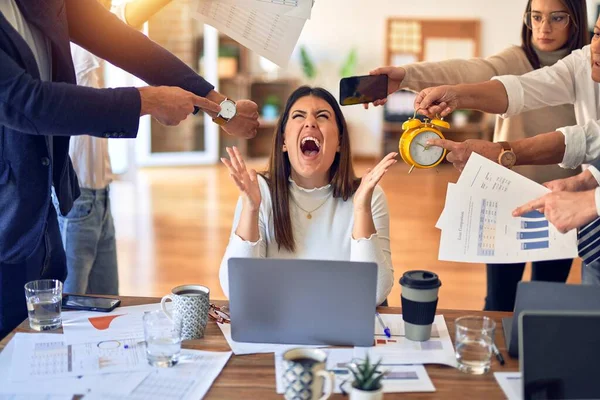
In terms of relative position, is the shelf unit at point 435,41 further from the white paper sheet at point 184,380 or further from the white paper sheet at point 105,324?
the white paper sheet at point 184,380

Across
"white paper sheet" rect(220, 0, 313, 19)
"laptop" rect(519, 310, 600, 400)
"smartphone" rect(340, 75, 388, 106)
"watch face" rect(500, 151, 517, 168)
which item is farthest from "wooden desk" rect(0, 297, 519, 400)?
"white paper sheet" rect(220, 0, 313, 19)

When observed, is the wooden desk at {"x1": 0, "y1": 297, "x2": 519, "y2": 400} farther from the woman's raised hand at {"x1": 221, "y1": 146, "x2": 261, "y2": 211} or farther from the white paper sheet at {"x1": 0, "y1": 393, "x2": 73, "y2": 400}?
the woman's raised hand at {"x1": 221, "y1": 146, "x2": 261, "y2": 211}

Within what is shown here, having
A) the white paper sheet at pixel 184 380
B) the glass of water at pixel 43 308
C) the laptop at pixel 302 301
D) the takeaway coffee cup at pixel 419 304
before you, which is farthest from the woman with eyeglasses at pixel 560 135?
the glass of water at pixel 43 308

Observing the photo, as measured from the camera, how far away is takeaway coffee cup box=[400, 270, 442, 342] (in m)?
1.53

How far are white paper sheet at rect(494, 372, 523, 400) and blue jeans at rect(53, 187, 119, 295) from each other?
1544 millimetres

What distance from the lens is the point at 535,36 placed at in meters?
2.50

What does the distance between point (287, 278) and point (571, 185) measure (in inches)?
32.1

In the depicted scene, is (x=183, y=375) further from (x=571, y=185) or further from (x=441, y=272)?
(x=441, y=272)

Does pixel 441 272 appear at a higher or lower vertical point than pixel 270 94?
lower

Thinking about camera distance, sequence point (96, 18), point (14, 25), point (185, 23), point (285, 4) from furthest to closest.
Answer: point (185, 23) → point (285, 4) → point (96, 18) → point (14, 25)

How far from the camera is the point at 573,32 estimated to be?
2.45 meters

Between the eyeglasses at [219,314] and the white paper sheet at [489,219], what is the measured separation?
0.54 m

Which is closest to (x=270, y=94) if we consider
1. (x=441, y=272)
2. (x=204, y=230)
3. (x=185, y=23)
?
(x=185, y=23)

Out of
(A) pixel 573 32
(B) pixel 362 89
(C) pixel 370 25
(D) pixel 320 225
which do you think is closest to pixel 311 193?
(D) pixel 320 225
